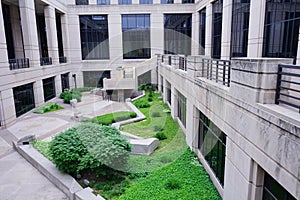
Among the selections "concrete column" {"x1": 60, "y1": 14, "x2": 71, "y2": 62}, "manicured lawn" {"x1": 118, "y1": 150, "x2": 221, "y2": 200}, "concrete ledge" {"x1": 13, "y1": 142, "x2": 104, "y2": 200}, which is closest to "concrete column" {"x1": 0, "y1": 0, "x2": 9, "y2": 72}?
"concrete ledge" {"x1": 13, "y1": 142, "x2": 104, "y2": 200}

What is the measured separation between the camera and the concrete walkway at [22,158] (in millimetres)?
9473

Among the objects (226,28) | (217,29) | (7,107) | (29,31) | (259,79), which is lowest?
(7,107)

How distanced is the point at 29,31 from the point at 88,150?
16694 mm

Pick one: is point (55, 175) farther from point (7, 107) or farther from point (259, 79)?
point (7, 107)

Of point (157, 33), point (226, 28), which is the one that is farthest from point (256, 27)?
point (157, 33)

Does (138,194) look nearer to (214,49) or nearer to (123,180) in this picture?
(123,180)

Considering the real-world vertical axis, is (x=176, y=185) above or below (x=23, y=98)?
below

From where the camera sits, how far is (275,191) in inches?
197

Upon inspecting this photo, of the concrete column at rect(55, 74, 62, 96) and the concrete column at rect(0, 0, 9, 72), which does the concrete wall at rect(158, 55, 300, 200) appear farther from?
the concrete column at rect(55, 74, 62, 96)

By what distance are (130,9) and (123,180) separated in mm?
28575

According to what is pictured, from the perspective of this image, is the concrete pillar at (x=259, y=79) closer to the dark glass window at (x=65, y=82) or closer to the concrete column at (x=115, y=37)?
the dark glass window at (x=65, y=82)

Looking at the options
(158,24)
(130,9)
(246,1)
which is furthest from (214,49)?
(130,9)

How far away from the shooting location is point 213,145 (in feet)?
30.5

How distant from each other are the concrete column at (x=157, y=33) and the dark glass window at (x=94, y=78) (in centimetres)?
803
